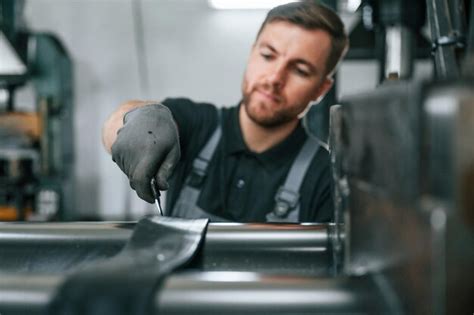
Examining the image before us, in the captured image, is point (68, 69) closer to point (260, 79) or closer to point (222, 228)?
point (260, 79)

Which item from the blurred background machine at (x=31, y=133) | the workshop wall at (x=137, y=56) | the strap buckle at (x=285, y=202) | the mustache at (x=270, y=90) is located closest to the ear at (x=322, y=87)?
the mustache at (x=270, y=90)

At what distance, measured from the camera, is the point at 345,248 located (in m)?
0.28

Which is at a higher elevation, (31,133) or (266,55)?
(266,55)

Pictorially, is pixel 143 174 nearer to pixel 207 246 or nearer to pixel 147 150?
pixel 147 150

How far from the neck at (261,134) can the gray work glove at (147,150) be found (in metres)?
0.51

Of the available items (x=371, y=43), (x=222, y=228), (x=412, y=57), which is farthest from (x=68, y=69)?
(x=222, y=228)

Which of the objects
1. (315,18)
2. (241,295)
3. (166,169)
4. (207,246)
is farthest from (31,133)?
(241,295)

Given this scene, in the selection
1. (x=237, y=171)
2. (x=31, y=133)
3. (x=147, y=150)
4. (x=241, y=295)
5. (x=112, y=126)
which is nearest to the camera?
(x=241, y=295)

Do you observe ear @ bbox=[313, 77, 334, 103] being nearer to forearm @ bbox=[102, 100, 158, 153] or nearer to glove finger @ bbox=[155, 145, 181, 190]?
forearm @ bbox=[102, 100, 158, 153]

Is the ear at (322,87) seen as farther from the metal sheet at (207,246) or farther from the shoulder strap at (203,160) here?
the metal sheet at (207,246)

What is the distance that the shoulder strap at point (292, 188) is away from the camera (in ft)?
3.13

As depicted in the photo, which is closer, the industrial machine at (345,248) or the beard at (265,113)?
the industrial machine at (345,248)

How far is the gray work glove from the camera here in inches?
22.2

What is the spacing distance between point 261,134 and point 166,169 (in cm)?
55
